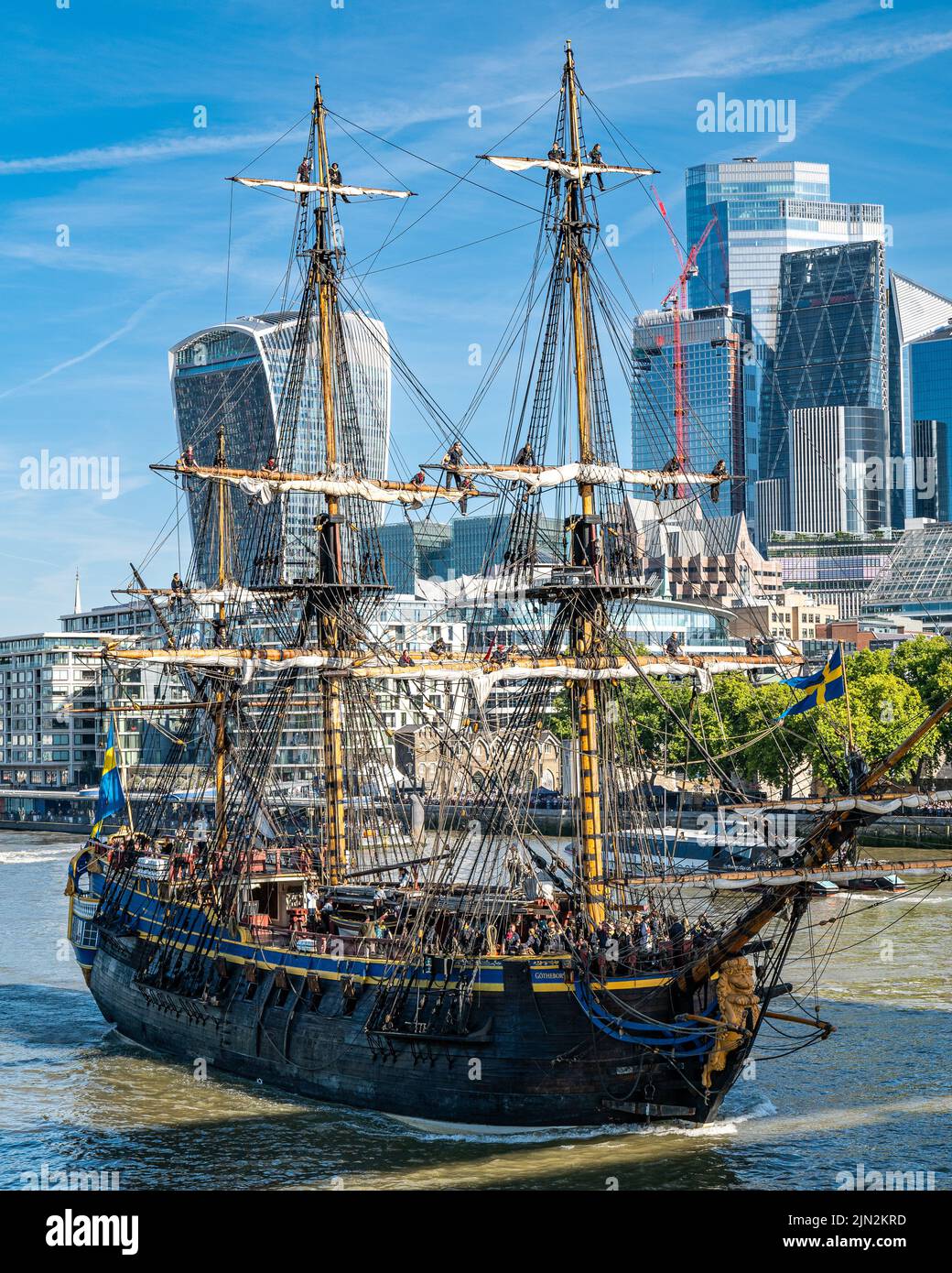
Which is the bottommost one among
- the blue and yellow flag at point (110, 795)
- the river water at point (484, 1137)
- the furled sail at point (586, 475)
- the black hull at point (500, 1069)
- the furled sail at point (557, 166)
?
the river water at point (484, 1137)

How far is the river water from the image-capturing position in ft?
121

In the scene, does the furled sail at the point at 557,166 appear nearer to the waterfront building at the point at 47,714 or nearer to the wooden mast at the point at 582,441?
the wooden mast at the point at 582,441

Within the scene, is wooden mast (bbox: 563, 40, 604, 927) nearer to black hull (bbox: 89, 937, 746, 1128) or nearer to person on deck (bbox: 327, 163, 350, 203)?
black hull (bbox: 89, 937, 746, 1128)

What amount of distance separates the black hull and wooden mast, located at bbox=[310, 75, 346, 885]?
34.6ft

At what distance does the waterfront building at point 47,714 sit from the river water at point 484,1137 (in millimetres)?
116059

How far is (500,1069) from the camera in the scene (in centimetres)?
3938

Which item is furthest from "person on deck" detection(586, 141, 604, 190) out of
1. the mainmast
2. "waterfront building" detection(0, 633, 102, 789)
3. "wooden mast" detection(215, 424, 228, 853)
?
"waterfront building" detection(0, 633, 102, 789)

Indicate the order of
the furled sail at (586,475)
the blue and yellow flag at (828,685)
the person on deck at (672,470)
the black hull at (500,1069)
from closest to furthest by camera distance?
the blue and yellow flag at (828,685), the black hull at (500,1069), the furled sail at (586,475), the person on deck at (672,470)

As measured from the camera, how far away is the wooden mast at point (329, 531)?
179 feet

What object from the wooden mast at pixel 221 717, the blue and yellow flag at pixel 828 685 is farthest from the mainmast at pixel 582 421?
the wooden mast at pixel 221 717

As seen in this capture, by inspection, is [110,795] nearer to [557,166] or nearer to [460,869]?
[460,869]

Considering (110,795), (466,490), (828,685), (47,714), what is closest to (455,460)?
(466,490)
